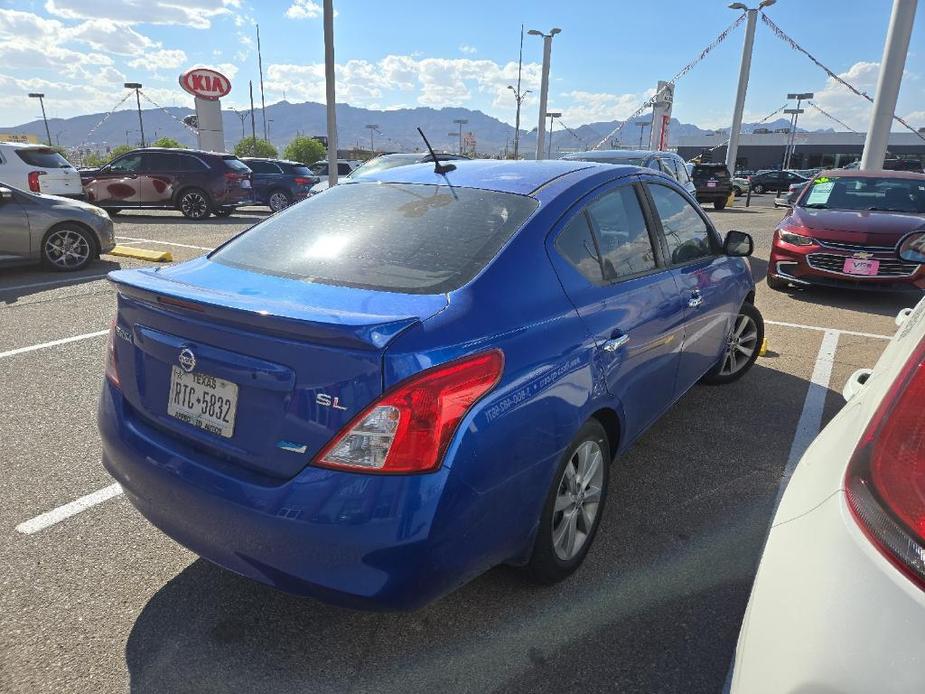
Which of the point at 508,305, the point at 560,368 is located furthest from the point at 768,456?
the point at 508,305

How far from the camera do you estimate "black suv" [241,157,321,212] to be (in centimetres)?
1950

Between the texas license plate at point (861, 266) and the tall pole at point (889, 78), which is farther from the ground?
the tall pole at point (889, 78)

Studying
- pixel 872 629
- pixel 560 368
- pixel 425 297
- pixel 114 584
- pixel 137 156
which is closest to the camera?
pixel 872 629

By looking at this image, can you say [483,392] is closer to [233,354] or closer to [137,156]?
[233,354]

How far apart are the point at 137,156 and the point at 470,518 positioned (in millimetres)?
16863

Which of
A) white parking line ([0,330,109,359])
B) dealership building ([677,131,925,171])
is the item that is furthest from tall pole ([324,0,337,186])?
dealership building ([677,131,925,171])

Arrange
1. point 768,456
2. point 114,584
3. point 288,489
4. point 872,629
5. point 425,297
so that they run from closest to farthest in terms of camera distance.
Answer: point 872,629
point 288,489
point 425,297
point 114,584
point 768,456

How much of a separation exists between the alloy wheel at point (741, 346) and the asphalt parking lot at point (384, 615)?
2.83 feet

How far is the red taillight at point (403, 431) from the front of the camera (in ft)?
5.95

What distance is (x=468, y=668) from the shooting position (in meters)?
2.17

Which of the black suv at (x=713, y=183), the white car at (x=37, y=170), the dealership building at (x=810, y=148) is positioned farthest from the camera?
the dealership building at (x=810, y=148)

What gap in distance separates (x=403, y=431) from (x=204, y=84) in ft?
101

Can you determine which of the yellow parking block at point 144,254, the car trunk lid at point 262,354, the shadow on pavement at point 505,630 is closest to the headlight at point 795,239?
the shadow on pavement at point 505,630

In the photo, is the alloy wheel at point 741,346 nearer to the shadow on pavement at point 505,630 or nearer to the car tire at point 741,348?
the car tire at point 741,348
